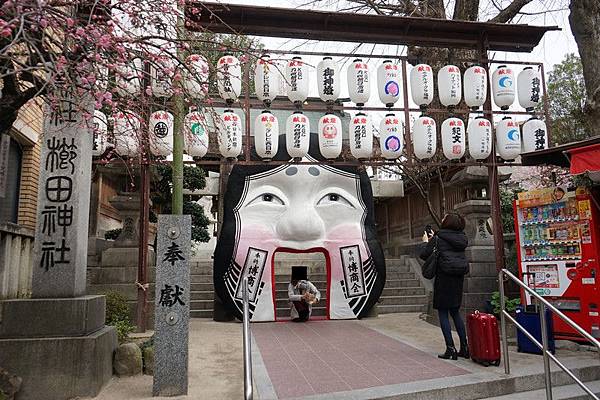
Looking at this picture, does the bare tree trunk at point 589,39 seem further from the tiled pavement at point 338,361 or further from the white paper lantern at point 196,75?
the white paper lantern at point 196,75

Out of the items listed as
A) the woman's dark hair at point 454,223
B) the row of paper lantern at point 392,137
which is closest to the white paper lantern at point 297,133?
the row of paper lantern at point 392,137

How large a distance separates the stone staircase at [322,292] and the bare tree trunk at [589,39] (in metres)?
6.10

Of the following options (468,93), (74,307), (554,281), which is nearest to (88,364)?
(74,307)

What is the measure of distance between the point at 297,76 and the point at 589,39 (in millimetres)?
5095

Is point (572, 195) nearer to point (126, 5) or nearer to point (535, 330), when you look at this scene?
point (535, 330)

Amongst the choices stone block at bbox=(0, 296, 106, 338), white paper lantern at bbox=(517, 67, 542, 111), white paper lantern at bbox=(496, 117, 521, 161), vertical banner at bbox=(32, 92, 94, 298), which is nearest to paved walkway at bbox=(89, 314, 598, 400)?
stone block at bbox=(0, 296, 106, 338)

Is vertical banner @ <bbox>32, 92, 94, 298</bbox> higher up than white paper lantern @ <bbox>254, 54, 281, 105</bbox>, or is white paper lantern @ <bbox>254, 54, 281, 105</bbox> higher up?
white paper lantern @ <bbox>254, 54, 281, 105</bbox>

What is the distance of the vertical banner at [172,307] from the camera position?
4.78m

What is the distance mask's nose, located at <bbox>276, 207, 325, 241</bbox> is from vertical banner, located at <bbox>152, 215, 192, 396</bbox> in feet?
16.5

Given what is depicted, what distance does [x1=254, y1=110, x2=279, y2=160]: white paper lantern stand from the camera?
29.1ft

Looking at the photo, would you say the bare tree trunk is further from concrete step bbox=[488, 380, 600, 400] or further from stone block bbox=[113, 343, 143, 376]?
stone block bbox=[113, 343, 143, 376]

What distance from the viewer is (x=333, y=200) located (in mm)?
10805

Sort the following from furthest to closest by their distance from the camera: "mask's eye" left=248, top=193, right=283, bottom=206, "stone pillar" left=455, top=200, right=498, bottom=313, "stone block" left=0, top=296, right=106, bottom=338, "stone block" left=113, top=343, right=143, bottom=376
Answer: "mask's eye" left=248, top=193, right=283, bottom=206, "stone pillar" left=455, top=200, right=498, bottom=313, "stone block" left=113, top=343, right=143, bottom=376, "stone block" left=0, top=296, right=106, bottom=338

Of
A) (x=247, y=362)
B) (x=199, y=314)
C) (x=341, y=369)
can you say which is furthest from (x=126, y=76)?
(x=199, y=314)
